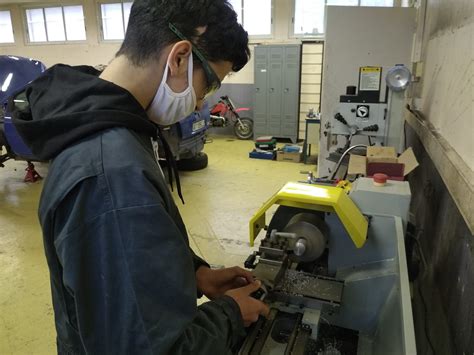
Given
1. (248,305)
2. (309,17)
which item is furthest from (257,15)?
(248,305)

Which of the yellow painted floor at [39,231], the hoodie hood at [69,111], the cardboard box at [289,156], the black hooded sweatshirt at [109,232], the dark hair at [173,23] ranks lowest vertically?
the yellow painted floor at [39,231]

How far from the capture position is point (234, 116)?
6676mm

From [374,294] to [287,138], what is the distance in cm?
528

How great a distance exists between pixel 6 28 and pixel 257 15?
226 inches

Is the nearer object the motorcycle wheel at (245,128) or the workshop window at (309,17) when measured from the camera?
the workshop window at (309,17)

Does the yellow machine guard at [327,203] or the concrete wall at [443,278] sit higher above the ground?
the yellow machine guard at [327,203]

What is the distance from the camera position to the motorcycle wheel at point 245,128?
21.7 feet

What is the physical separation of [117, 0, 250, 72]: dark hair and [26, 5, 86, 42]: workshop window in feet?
25.4

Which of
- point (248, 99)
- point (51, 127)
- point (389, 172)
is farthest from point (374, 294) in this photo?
point (248, 99)

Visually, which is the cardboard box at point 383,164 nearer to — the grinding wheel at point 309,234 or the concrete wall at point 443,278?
the concrete wall at point 443,278

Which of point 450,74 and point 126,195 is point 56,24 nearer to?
point 450,74

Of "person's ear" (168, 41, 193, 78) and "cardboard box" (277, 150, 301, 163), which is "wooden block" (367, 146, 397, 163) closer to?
"person's ear" (168, 41, 193, 78)

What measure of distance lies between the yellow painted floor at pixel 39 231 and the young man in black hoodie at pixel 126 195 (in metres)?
1.47

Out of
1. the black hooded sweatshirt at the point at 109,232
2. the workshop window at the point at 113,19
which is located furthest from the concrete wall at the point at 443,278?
the workshop window at the point at 113,19
